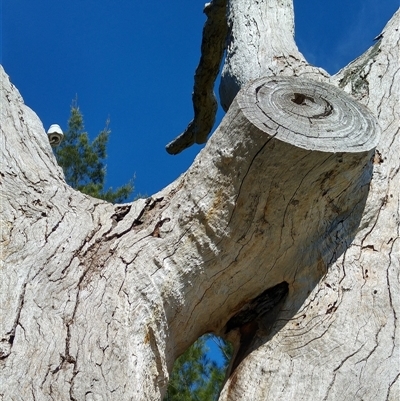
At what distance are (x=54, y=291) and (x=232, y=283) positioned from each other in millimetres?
411

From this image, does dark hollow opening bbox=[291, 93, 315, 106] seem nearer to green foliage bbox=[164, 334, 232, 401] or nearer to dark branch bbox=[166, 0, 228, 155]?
dark branch bbox=[166, 0, 228, 155]

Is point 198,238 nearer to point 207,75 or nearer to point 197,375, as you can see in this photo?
point 207,75

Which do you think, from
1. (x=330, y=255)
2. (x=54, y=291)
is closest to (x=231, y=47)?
(x=330, y=255)

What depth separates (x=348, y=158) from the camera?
4.12 feet

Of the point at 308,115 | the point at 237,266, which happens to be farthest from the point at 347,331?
the point at 308,115

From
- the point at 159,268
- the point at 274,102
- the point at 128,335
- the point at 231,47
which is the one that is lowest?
the point at 128,335

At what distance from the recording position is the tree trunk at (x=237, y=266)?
1127 millimetres

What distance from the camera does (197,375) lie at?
481cm

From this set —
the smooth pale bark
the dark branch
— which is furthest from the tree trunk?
the dark branch

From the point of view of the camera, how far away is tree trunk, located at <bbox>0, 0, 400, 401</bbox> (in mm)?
1127

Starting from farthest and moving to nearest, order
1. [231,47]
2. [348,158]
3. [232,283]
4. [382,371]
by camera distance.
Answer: [231,47] < [232,283] < [348,158] < [382,371]

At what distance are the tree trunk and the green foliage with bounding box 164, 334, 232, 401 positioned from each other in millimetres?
3183

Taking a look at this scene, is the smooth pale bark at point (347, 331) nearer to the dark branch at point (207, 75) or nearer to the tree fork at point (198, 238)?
the tree fork at point (198, 238)

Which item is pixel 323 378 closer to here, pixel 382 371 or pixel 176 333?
pixel 382 371
